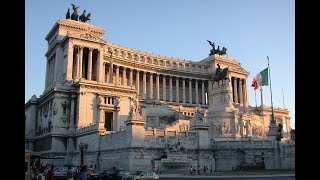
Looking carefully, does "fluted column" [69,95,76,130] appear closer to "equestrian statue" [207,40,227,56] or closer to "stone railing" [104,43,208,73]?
"stone railing" [104,43,208,73]

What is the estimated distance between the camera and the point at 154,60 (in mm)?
109562

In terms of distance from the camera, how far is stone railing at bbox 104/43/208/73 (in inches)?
3981

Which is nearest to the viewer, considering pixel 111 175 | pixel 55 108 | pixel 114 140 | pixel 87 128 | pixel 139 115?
pixel 111 175

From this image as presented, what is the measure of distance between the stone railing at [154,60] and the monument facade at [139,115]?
0.31 metres

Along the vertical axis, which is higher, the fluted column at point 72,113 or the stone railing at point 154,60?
the stone railing at point 154,60

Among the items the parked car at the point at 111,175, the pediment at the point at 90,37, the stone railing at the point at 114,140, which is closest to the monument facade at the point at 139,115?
the stone railing at the point at 114,140

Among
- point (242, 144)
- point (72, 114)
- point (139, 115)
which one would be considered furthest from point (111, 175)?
point (72, 114)

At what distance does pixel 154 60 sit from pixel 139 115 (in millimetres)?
64918

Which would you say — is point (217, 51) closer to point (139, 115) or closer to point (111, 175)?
point (139, 115)

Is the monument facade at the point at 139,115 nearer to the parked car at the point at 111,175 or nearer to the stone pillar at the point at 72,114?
the stone pillar at the point at 72,114

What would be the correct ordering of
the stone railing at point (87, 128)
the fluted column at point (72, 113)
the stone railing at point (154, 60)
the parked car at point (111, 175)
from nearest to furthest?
the parked car at point (111, 175) → the stone railing at point (87, 128) → the fluted column at point (72, 113) → the stone railing at point (154, 60)

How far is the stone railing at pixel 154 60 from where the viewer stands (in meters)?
101
